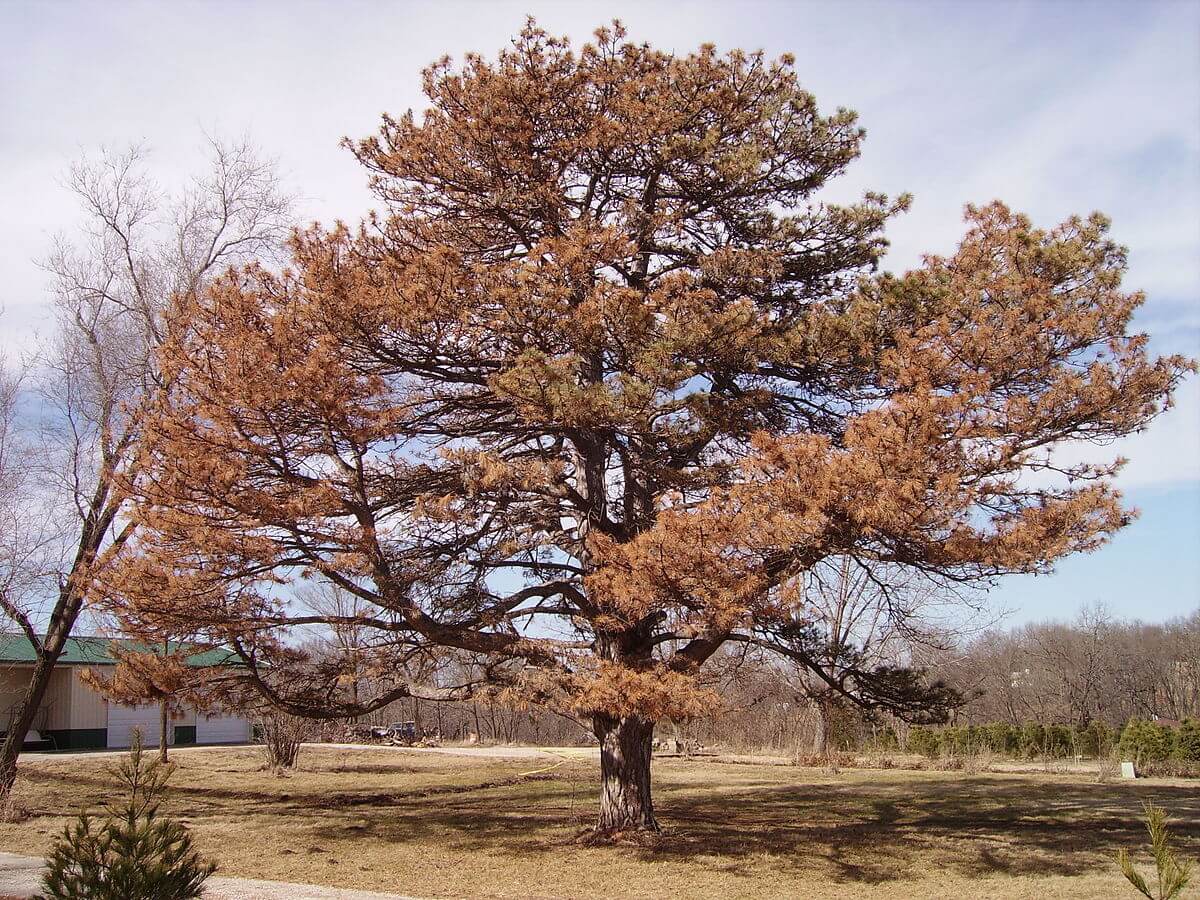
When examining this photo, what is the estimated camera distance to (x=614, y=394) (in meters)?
9.70

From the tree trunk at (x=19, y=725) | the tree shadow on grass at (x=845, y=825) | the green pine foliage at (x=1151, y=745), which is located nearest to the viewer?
the tree shadow on grass at (x=845, y=825)

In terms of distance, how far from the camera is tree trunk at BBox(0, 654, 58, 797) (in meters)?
14.6

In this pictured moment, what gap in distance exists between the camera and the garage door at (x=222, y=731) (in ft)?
113

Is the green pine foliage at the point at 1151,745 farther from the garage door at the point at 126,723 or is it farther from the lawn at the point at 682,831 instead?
the garage door at the point at 126,723

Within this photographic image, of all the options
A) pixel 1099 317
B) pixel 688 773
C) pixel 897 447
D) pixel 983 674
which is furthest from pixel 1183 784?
pixel 983 674

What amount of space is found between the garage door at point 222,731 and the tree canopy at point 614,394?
26.9m

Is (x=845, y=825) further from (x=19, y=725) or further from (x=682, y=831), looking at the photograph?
(x=19, y=725)

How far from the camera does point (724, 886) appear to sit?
955cm

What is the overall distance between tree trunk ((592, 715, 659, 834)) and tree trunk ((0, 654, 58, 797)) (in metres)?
9.89

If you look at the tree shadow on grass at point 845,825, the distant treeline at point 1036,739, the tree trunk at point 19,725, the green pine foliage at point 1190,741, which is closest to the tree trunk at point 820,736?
the distant treeline at point 1036,739

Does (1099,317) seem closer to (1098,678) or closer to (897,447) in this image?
(897,447)

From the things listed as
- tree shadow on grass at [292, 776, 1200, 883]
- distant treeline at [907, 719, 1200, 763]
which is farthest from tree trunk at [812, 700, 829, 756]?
tree shadow on grass at [292, 776, 1200, 883]

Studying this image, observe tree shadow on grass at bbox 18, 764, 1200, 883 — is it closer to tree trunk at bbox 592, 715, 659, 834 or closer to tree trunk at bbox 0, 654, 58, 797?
tree trunk at bbox 592, 715, 659, 834

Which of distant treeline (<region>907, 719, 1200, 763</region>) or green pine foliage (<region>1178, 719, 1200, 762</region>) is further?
distant treeline (<region>907, 719, 1200, 763</region>)
